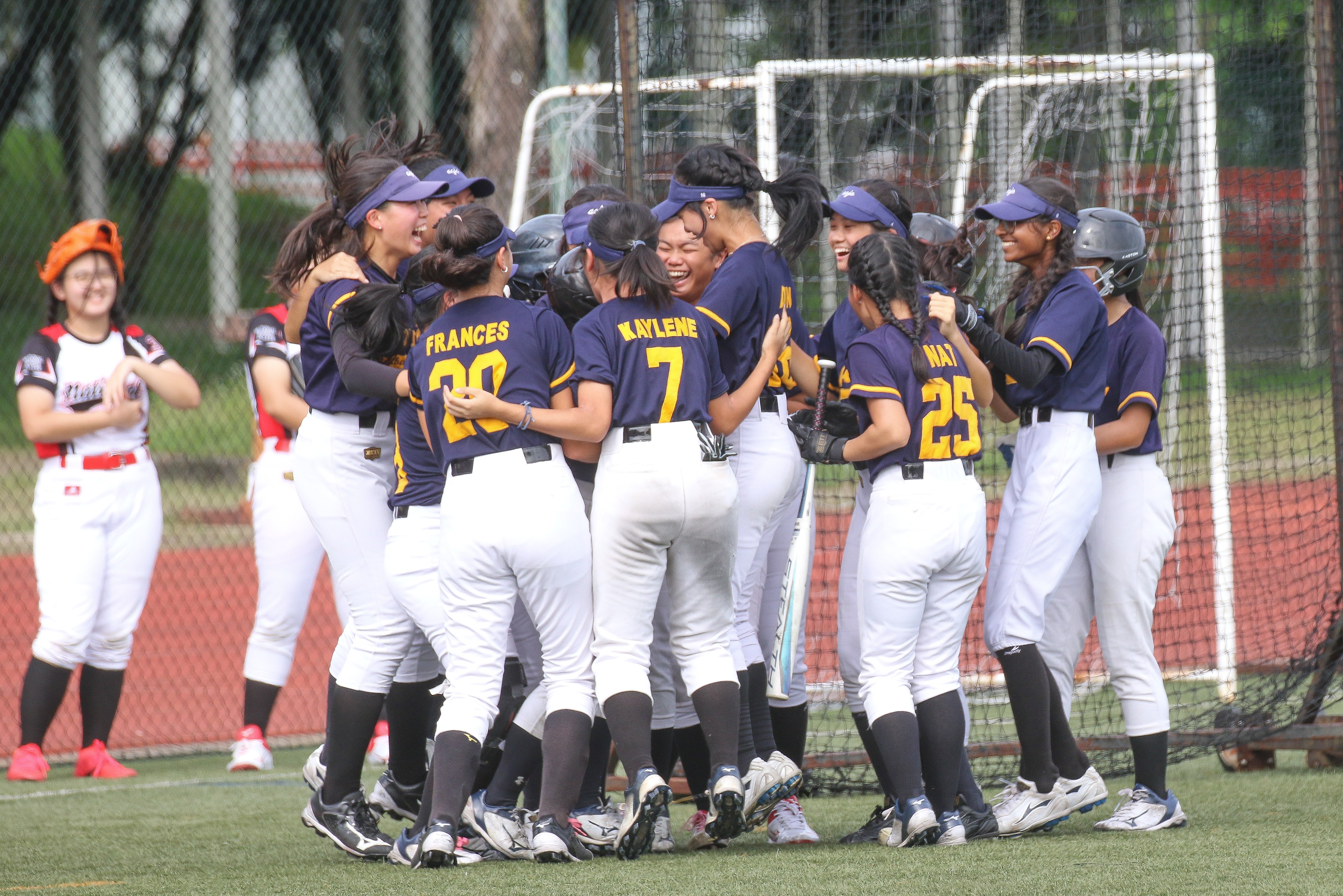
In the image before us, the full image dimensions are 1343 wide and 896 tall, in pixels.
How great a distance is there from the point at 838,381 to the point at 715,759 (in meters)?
1.16

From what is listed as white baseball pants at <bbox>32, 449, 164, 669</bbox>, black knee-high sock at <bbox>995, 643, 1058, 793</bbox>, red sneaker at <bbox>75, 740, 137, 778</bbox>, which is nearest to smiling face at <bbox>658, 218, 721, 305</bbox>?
black knee-high sock at <bbox>995, 643, 1058, 793</bbox>

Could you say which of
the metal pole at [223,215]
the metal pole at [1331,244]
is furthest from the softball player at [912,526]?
the metal pole at [223,215]

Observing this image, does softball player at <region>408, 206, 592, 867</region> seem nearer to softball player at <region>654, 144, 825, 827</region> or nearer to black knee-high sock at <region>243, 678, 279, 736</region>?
softball player at <region>654, 144, 825, 827</region>

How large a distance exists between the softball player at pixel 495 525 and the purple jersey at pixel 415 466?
15 centimetres

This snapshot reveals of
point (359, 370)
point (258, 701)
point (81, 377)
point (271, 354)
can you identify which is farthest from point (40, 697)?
point (359, 370)

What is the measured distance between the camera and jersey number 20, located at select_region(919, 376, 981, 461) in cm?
412

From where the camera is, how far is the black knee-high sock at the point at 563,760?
3.92 meters

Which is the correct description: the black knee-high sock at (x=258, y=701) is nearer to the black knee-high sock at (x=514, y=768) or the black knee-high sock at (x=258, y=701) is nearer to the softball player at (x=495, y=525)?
the black knee-high sock at (x=514, y=768)

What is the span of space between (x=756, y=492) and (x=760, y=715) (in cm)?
67

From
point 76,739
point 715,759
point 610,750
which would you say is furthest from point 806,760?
point 76,739

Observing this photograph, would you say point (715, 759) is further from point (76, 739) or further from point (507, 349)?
point (76, 739)

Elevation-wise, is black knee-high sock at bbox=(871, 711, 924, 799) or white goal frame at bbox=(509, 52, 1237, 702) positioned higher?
white goal frame at bbox=(509, 52, 1237, 702)

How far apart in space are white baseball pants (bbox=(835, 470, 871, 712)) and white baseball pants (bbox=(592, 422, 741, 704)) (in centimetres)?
47

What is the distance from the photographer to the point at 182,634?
419 inches
